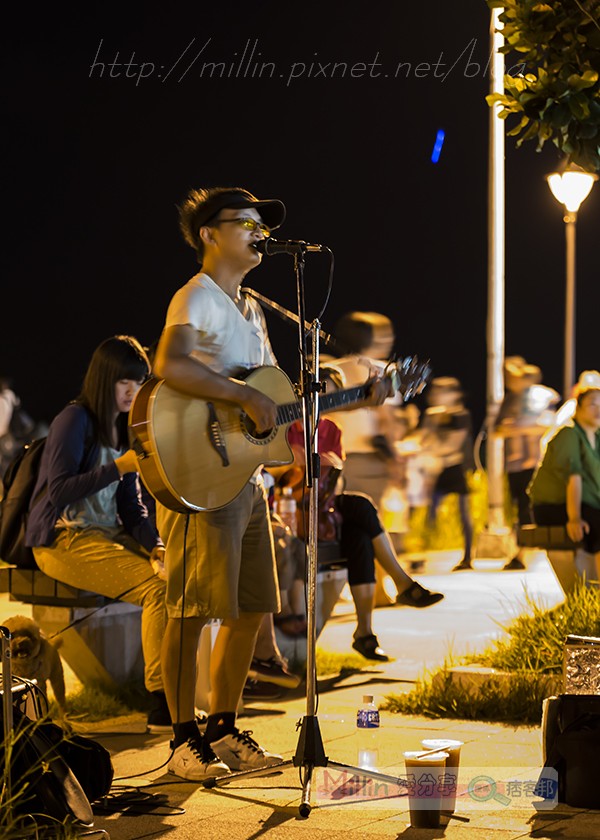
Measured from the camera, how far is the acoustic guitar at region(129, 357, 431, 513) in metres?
5.12

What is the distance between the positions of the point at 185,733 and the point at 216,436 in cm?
113

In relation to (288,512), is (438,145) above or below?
above

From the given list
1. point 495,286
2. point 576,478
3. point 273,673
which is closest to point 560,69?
point 273,673

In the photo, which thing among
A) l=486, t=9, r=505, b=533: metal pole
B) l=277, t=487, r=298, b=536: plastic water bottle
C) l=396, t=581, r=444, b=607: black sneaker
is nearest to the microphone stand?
l=277, t=487, r=298, b=536: plastic water bottle

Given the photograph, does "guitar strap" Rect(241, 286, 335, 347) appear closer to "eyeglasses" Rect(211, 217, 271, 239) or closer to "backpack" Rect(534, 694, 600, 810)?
"eyeglasses" Rect(211, 217, 271, 239)

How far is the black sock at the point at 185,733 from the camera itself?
5.27m

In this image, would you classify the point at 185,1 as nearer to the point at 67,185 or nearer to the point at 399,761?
the point at 67,185

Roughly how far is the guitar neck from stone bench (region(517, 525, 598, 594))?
14.3ft

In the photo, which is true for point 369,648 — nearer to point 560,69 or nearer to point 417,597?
point 417,597

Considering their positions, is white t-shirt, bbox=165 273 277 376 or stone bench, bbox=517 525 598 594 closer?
white t-shirt, bbox=165 273 277 376

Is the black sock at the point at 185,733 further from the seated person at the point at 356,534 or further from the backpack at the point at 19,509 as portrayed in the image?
the seated person at the point at 356,534

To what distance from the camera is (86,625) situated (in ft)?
22.0

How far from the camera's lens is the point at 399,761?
214 inches

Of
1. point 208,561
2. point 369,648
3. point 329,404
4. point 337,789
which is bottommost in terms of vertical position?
point 337,789
